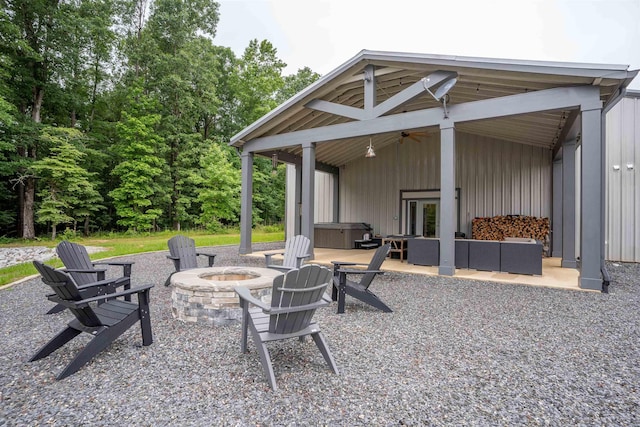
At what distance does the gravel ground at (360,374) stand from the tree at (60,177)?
11153mm

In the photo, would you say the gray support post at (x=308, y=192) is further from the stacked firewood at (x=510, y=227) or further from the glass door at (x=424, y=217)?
the stacked firewood at (x=510, y=227)

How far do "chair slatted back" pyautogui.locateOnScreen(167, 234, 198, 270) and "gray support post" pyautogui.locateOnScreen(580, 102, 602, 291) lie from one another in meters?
5.92

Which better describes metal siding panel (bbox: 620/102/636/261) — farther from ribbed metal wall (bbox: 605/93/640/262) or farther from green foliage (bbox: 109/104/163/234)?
green foliage (bbox: 109/104/163/234)

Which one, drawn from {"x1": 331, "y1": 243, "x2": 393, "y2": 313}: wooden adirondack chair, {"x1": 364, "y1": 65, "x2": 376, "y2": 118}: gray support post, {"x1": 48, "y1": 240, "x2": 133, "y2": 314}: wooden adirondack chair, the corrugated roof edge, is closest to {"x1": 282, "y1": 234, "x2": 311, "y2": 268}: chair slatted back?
{"x1": 331, "y1": 243, "x2": 393, "y2": 313}: wooden adirondack chair

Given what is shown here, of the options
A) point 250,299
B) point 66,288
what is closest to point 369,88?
point 250,299

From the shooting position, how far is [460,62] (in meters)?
5.71

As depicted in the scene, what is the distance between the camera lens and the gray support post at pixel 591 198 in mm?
4855

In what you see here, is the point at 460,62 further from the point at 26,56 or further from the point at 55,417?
the point at 26,56

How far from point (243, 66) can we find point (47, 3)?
11180 millimetres

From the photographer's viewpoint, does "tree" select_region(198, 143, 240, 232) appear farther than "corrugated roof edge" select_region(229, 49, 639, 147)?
Yes

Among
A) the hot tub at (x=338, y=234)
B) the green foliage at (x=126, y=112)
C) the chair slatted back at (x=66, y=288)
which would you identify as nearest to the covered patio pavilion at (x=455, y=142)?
the hot tub at (x=338, y=234)

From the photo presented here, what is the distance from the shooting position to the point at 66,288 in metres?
2.43

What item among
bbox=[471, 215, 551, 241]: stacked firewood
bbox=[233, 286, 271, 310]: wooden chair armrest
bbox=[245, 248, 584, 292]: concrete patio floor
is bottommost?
bbox=[245, 248, 584, 292]: concrete patio floor

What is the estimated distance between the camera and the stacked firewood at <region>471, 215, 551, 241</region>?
908 centimetres
